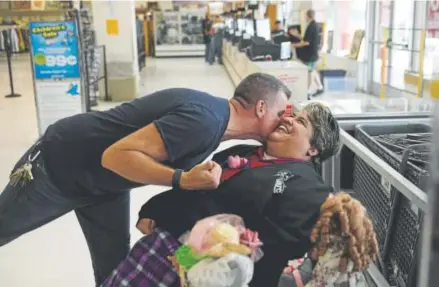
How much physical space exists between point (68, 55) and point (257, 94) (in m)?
4.99

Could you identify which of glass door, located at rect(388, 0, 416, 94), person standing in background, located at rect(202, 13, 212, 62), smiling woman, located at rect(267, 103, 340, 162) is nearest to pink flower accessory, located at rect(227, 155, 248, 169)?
smiling woman, located at rect(267, 103, 340, 162)

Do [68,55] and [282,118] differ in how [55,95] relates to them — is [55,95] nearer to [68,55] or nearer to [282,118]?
[68,55]

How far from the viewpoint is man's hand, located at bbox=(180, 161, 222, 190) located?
5.16 ft

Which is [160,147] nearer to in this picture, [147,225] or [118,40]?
[147,225]

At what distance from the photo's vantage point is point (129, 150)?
1.67 metres

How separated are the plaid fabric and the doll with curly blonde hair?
1.50 feet

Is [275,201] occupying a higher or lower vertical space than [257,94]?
lower

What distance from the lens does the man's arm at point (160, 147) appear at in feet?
5.42

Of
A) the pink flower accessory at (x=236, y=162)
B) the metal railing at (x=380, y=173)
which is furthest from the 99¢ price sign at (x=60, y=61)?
the pink flower accessory at (x=236, y=162)

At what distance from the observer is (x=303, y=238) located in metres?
1.50

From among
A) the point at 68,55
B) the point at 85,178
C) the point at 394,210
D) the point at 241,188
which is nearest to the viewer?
the point at 241,188

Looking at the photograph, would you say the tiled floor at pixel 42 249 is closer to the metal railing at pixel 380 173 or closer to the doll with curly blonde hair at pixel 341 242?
the metal railing at pixel 380 173

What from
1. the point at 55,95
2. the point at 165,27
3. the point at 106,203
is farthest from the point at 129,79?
the point at 165,27

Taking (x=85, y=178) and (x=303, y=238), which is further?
(x=85, y=178)
